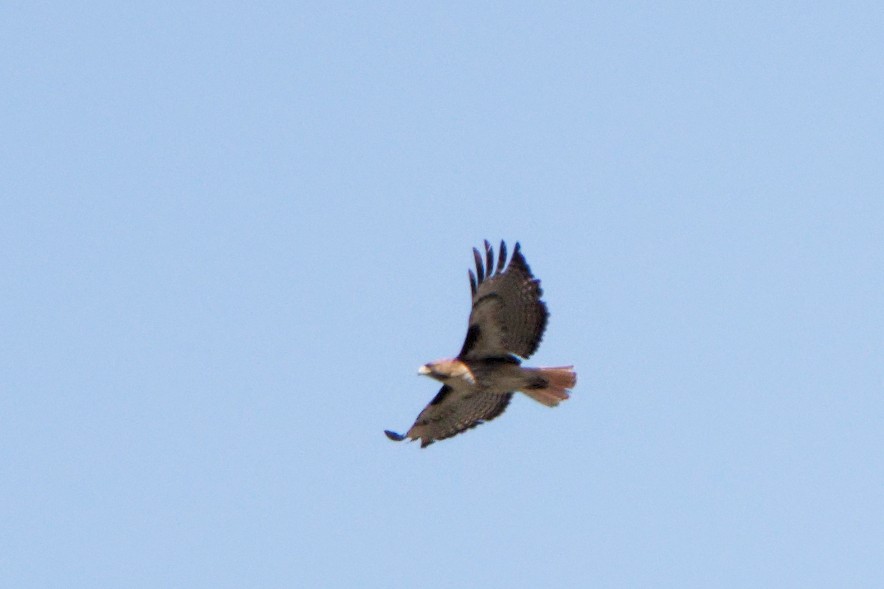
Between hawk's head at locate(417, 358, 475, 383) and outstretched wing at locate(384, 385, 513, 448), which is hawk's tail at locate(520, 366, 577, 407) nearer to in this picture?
hawk's head at locate(417, 358, 475, 383)

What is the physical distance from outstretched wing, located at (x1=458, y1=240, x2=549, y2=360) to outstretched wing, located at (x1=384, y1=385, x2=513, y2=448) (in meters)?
1.30

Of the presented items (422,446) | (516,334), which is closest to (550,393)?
(516,334)

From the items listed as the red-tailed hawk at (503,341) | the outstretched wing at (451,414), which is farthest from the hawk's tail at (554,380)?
the outstretched wing at (451,414)

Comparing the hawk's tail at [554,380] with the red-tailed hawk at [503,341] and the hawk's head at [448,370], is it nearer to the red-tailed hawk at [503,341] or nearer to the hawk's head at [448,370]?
the red-tailed hawk at [503,341]

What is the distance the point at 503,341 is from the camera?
19.5 m

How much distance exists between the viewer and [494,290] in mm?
19125

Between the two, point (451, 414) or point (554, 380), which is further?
point (451, 414)

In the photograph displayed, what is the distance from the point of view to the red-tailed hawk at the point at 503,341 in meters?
19.1

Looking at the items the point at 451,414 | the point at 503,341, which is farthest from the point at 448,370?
the point at 451,414

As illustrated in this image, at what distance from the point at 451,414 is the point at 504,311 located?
7.77 ft

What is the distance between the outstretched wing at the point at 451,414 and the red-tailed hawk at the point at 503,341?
0.66m

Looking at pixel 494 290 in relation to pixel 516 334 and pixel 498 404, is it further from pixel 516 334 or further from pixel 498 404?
pixel 498 404

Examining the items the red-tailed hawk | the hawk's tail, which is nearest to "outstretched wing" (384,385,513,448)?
the red-tailed hawk

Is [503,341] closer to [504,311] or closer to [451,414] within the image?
[504,311]
